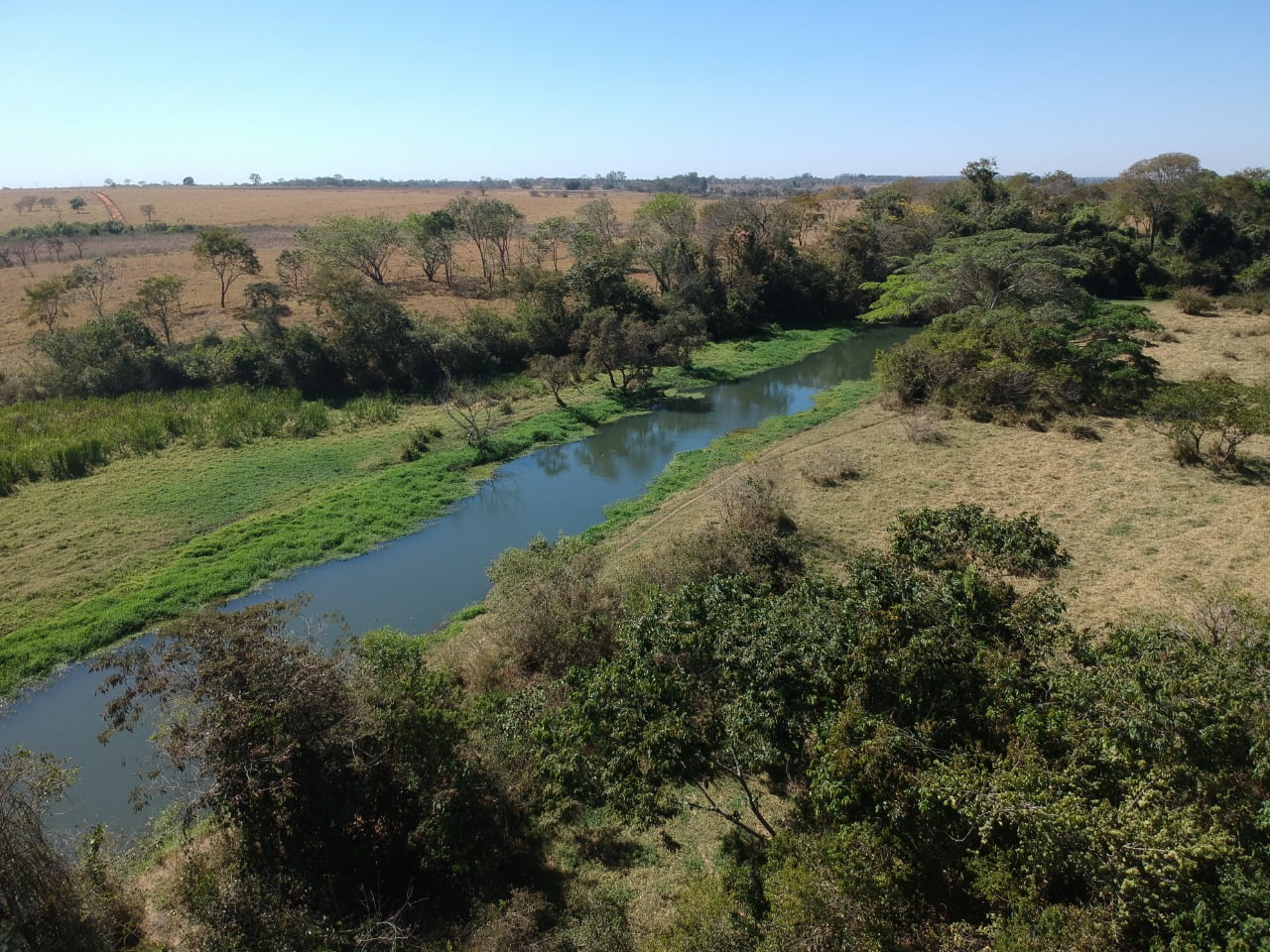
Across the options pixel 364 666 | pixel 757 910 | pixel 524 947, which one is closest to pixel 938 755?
pixel 757 910

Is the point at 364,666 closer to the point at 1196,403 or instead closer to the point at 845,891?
the point at 845,891

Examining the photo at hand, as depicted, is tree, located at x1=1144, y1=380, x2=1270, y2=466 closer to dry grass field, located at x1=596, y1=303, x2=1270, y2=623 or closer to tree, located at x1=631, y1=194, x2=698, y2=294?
dry grass field, located at x1=596, y1=303, x2=1270, y2=623

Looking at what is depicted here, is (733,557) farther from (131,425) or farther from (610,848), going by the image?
(131,425)

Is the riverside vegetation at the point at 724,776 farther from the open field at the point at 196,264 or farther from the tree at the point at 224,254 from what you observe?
the tree at the point at 224,254

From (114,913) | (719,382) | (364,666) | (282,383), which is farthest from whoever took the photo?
(719,382)

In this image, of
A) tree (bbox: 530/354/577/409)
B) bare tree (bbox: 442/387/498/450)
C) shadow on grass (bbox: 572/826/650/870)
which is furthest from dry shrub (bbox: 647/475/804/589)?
tree (bbox: 530/354/577/409)

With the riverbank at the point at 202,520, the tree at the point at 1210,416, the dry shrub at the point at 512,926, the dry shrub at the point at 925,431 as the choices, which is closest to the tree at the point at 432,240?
the riverbank at the point at 202,520
